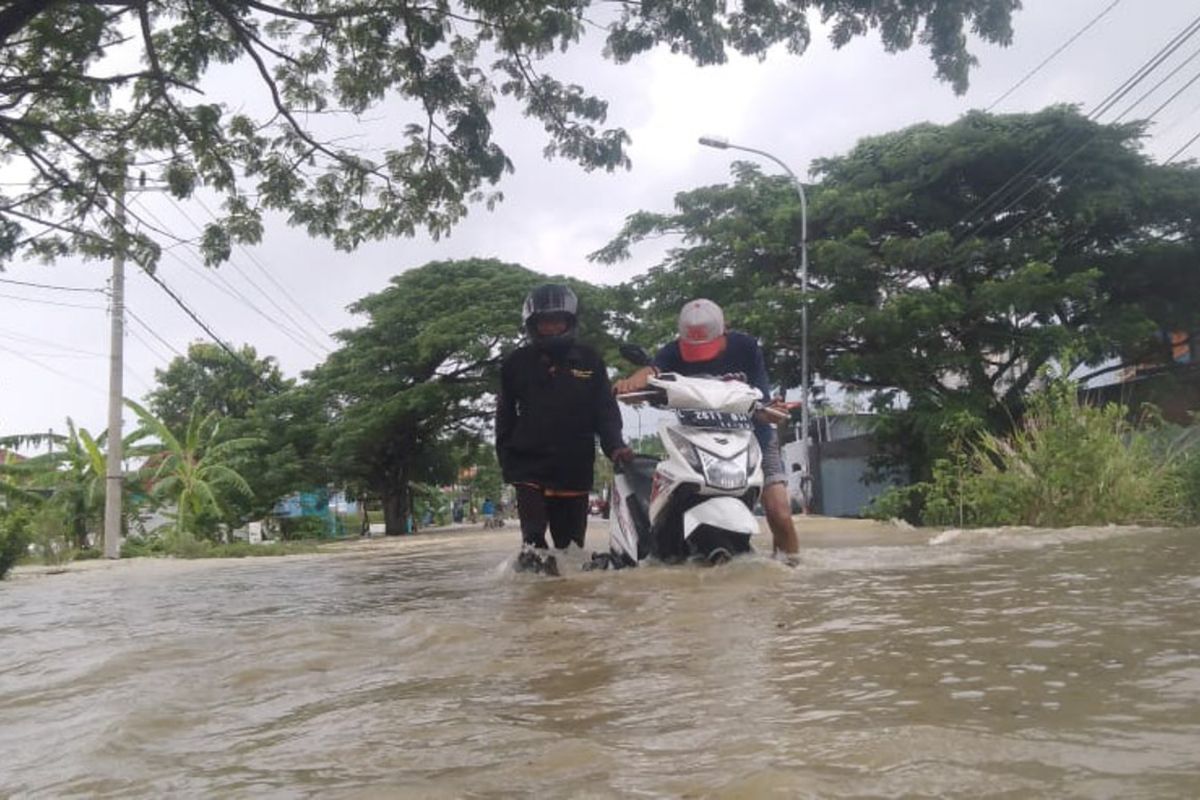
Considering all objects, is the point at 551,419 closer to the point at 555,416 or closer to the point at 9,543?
the point at 555,416

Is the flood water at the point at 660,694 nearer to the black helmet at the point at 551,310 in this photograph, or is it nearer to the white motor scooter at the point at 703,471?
the white motor scooter at the point at 703,471

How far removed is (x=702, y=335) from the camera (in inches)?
196

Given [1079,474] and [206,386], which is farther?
[206,386]

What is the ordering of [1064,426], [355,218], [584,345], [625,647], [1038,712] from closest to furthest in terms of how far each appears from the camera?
1. [1038,712]
2. [625,647]
3. [584,345]
4. [1064,426]
5. [355,218]

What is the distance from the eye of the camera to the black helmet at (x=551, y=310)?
496cm

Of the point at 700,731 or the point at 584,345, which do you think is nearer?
the point at 700,731

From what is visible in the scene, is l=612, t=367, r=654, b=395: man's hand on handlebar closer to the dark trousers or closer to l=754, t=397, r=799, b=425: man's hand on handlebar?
l=754, t=397, r=799, b=425: man's hand on handlebar

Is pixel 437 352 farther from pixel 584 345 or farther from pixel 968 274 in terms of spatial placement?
pixel 584 345

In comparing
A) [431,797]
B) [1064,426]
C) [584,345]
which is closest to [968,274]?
[1064,426]

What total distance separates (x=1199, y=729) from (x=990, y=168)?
812 inches

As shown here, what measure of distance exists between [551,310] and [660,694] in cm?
313

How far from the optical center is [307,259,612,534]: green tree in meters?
25.3

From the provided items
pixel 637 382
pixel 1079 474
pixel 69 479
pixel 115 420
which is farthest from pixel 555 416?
pixel 69 479

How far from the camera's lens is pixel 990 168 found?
20.0 metres
